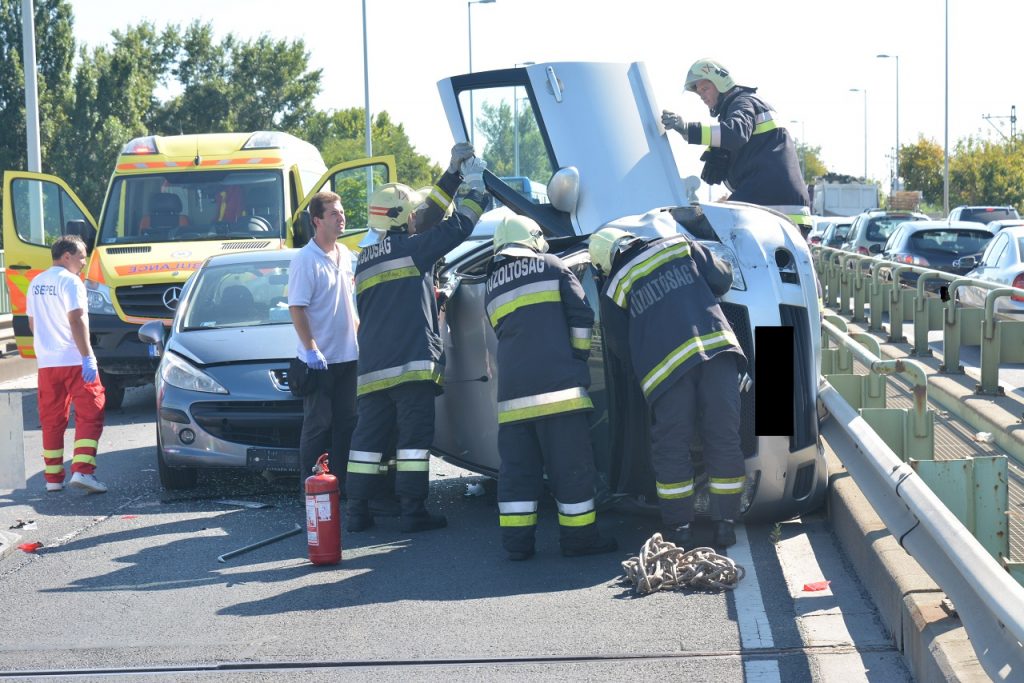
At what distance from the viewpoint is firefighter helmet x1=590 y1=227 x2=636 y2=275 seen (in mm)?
6996

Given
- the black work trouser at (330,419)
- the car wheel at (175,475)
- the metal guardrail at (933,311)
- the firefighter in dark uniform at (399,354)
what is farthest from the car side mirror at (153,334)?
the metal guardrail at (933,311)

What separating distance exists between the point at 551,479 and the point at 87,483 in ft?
12.1

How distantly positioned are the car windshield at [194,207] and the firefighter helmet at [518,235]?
7.93 meters

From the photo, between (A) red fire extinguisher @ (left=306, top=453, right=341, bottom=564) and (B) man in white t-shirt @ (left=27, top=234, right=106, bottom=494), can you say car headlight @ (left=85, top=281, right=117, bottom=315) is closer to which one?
(B) man in white t-shirt @ (left=27, top=234, right=106, bottom=494)

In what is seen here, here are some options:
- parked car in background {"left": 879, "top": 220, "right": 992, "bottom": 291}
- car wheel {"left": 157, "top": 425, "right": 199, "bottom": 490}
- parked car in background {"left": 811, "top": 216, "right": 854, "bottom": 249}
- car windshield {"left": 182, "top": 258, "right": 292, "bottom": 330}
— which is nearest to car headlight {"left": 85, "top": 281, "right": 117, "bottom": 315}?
car windshield {"left": 182, "top": 258, "right": 292, "bottom": 330}

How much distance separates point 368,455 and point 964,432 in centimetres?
460

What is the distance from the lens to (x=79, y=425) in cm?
934

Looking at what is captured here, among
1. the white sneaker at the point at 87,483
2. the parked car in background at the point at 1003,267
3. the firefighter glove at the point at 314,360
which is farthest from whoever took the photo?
the parked car in background at the point at 1003,267

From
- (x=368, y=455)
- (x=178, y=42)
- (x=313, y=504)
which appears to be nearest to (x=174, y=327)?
(x=368, y=455)

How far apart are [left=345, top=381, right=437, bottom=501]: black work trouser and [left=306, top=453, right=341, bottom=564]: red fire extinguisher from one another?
0.80 m

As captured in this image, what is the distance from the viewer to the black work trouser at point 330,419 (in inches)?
328

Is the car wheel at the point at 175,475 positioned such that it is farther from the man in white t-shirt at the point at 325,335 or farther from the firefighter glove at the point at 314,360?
A: the firefighter glove at the point at 314,360

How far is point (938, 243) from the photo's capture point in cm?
2306

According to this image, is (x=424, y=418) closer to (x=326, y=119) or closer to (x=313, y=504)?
(x=313, y=504)
